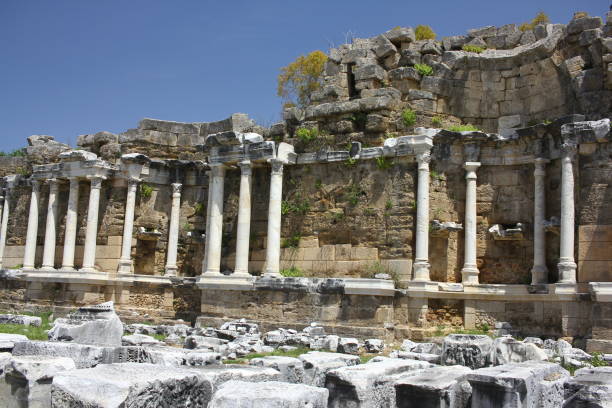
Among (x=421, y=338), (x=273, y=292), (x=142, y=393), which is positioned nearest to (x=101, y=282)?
(x=273, y=292)

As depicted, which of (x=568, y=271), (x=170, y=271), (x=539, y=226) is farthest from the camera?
(x=170, y=271)

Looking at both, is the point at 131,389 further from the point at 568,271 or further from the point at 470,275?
the point at 470,275

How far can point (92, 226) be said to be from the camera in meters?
22.1

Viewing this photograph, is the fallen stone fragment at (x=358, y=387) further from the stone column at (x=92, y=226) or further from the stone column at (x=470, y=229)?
the stone column at (x=92, y=226)

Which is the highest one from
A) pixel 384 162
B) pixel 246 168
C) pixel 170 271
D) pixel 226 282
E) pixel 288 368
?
pixel 384 162

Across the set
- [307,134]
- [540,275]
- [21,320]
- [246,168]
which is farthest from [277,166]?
[21,320]

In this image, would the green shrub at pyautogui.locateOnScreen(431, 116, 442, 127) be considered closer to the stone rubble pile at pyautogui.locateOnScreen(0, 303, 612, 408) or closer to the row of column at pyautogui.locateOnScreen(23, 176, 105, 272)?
the stone rubble pile at pyautogui.locateOnScreen(0, 303, 612, 408)

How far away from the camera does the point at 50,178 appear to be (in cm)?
2316

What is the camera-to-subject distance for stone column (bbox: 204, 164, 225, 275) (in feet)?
65.0

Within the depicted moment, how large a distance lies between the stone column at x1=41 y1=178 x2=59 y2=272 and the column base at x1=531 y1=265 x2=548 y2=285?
14.8 m

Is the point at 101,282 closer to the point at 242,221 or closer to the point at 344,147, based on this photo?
the point at 242,221

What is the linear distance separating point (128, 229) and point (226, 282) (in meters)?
4.73

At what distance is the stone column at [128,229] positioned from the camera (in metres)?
21.8

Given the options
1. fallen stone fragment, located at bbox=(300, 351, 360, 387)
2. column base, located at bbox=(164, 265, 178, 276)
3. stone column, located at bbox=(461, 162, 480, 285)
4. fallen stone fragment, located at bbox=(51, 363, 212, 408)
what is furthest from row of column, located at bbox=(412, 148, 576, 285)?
fallen stone fragment, located at bbox=(51, 363, 212, 408)
